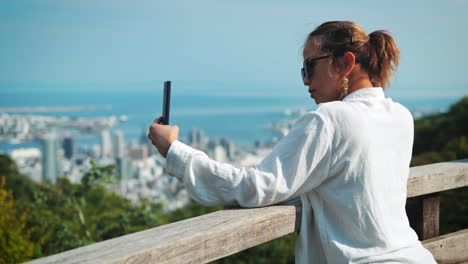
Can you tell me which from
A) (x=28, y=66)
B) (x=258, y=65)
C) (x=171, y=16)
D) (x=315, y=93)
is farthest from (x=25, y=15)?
(x=315, y=93)

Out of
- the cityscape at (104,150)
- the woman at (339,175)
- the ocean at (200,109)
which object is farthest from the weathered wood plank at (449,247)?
the ocean at (200,109)

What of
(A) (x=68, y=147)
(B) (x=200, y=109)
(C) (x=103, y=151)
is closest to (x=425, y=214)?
(C) (x=103, y=151)

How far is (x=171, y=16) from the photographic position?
11031 centimetres

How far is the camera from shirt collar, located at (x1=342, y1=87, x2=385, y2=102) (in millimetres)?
1729

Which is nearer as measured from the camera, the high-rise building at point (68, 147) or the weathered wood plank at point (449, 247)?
the weathered wood plank at point (449, 247)

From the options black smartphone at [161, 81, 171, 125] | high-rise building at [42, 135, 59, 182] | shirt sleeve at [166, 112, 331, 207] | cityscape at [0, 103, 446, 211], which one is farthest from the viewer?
high-rise building at [42, 135, 59, 182]

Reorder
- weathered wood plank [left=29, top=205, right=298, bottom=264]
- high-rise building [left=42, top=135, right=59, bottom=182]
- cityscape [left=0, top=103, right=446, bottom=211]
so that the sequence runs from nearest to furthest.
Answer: weathered wood plank [left=29, top=205, right=298, bottom=264] → cityscape [left=0, top=103, right=446, bottom=211] → high-rise building [left=42, top=135, right=59, bottom=182]

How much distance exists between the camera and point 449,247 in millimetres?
2307

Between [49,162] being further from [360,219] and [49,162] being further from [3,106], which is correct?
[360,219]

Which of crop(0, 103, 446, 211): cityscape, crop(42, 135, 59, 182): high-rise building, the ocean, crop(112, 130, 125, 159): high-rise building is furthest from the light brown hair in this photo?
crop(112, 130, 125, 159): high-rise building

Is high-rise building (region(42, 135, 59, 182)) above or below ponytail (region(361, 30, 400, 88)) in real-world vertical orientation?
below

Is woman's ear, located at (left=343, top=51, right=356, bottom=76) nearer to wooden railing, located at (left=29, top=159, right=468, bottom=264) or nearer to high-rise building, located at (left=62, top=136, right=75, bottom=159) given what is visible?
wooden railing, located at (left=29, top=159, right=468, bottom=264)

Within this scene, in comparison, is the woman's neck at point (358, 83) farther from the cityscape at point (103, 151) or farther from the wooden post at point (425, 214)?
the cityscape at point (103, 151)

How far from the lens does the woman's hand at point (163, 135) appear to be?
5.41 feet
